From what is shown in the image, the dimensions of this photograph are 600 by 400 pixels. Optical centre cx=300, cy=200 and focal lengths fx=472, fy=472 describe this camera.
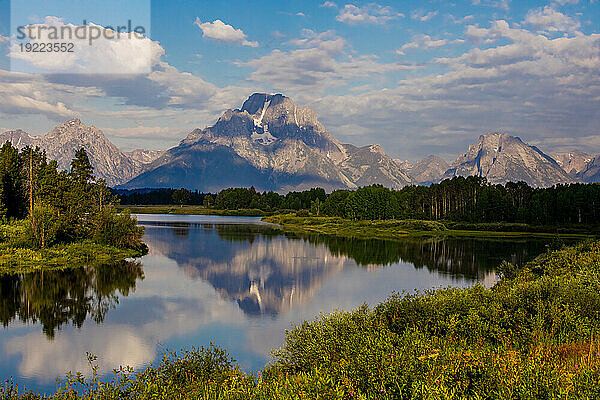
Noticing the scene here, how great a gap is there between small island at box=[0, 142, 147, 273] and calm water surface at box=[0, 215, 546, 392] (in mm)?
4333

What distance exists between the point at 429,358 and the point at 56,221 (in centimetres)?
5303

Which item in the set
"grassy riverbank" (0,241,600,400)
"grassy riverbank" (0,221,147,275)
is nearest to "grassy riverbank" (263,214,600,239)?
"grassy riverbank" (0,221,147,275)

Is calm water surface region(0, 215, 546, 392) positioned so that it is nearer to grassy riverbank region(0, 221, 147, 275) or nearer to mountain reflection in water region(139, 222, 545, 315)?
mountain reflection in water region(139, 222, 545, 315)

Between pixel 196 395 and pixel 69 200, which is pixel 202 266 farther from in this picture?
pixel 196 395

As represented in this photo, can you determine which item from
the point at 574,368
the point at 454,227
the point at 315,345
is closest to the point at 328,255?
the point at 315,345

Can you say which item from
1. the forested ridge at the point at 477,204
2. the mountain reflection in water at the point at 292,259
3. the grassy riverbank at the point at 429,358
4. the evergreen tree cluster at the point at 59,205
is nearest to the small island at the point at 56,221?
the evergreen tree cluster at the point at 59,205

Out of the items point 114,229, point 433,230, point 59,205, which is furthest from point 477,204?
point 59,205

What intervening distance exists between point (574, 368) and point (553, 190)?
493 feet

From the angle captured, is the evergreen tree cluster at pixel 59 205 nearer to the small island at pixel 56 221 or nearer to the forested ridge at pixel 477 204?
the small island at pixel 56 221

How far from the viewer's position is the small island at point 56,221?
51.2 metres

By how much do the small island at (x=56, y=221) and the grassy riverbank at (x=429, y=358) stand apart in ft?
120

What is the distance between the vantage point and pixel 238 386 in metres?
12.0

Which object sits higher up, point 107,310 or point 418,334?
point 418,334

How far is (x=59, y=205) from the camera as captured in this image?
63719 mm
